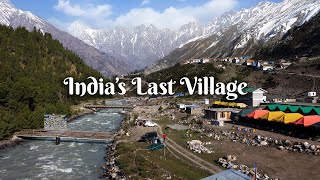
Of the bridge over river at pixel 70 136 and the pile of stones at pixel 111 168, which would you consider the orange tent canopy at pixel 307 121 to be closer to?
the pile of stones at pixel 111 168

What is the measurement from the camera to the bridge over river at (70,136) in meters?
61.1

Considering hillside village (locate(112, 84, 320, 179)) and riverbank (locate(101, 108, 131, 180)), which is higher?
hillside village (locate(112, 84, 320, 179))

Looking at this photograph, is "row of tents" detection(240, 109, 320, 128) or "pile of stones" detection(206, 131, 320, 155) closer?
"pile of stones" detection(206, 131, 320, 155)

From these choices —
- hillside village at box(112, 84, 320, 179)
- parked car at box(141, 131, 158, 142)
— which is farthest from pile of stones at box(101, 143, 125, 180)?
parked car at box(141, 131, 158, 142)

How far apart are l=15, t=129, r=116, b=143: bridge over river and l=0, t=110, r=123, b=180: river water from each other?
3.93ft

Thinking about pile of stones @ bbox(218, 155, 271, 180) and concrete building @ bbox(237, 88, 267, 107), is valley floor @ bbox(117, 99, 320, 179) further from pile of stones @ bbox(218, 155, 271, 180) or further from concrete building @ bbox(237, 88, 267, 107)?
concrete building @ bbox(237, 88, 267, 107)

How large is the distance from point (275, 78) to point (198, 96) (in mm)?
32532

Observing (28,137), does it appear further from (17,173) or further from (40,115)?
(17,173)

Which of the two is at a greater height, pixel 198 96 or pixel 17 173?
pixel 198 96

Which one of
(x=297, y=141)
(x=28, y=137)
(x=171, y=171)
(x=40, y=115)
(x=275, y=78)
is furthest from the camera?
(x=275, y=78)

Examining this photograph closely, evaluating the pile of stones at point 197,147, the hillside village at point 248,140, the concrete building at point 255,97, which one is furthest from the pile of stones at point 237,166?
the concrete building at point 255,97

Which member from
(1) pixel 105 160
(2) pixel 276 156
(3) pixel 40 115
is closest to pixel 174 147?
(1) pixel 105 160

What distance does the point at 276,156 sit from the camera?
140 ft

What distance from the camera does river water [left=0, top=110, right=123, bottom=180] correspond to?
1665 inches
